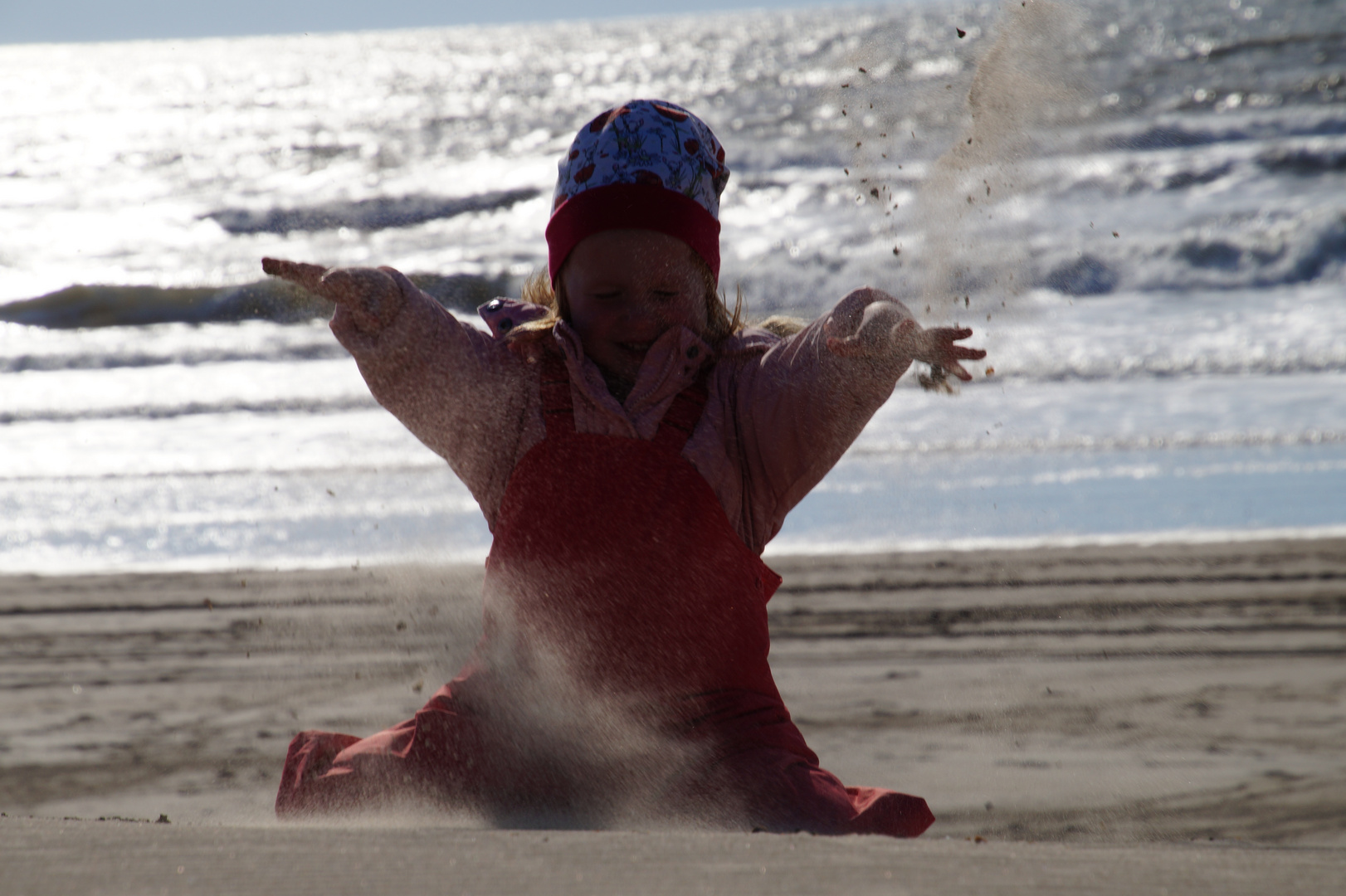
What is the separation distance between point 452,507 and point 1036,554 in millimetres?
2205

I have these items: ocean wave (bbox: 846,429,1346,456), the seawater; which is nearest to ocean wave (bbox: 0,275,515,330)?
the seawater

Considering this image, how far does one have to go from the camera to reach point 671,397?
210cm

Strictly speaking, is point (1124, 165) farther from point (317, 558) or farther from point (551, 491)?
point (551, 491)

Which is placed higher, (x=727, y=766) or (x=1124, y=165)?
(x=1124, y=165)

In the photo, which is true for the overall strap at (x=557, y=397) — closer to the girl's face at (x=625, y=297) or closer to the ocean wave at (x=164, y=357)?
the girl's face at (x=625, y=297)

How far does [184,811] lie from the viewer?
7.56 feet

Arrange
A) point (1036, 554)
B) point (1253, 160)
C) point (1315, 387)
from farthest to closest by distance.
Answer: point (1253, 160)
point (1315, 387)
point (1036, 554)

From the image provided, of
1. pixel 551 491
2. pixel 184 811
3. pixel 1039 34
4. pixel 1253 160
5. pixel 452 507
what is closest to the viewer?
pixel 551 491

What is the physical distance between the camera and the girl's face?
2.14m

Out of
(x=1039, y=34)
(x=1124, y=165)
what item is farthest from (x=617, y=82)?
(x=1039, y=34)

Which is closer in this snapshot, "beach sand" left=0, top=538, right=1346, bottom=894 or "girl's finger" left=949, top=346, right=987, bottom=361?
"beach sand" left=0, top=538, right=1346, bottom=894

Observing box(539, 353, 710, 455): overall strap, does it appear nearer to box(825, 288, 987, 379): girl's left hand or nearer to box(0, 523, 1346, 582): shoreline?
box(825, 288, 987, 379): girl's left hand

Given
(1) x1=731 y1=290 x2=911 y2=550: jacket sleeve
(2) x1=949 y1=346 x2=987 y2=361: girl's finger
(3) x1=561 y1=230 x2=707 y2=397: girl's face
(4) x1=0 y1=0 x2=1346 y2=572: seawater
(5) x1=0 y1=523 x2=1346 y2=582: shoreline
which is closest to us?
(2) x1=949 y1=346 x2=987 y2=361: girl's finger

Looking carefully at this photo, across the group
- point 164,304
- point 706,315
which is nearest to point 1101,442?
point 706,315
